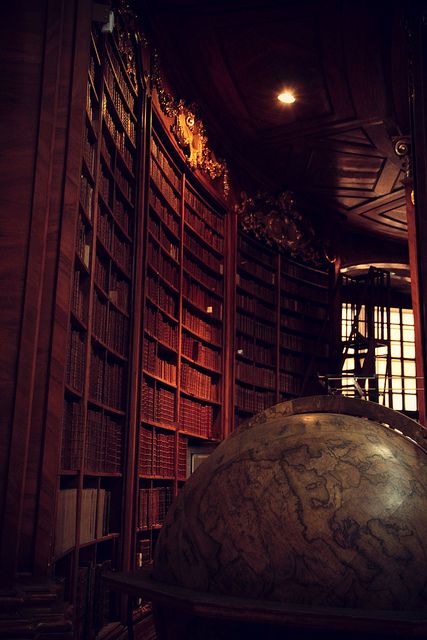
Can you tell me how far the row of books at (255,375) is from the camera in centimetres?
763

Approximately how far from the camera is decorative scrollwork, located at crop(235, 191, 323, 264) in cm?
824

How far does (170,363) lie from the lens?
617cm

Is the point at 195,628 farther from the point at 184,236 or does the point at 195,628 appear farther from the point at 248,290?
the point at 248,290

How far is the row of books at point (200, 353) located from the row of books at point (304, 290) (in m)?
2.05

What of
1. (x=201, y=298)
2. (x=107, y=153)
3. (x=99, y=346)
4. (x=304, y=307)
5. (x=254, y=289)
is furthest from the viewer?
(x=304, y=307)

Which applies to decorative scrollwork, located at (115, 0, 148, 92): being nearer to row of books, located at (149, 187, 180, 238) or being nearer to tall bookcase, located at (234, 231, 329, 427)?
row of books, located at (149, 187, 180, 238)

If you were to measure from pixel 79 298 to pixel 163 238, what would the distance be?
2426 millimetres

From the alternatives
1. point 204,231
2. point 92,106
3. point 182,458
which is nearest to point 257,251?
point 204,231

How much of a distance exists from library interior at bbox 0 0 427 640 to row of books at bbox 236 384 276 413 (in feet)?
0.11

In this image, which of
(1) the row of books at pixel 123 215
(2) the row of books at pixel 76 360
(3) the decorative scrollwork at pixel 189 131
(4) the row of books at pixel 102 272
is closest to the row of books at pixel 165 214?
(1) the row of books at pixel 123 215

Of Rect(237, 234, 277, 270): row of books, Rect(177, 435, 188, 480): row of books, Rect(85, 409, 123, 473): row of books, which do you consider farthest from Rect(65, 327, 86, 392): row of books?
Rect(237, 234, 277, 270): row of books

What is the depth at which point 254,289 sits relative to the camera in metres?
8.13

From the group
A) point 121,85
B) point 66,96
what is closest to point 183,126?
point 121,85

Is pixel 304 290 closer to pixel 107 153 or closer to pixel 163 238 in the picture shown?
pixel 163 238
